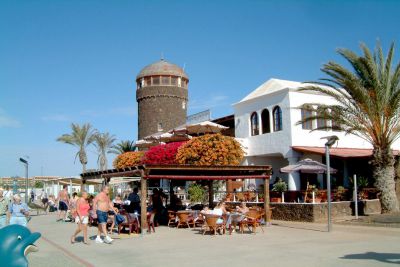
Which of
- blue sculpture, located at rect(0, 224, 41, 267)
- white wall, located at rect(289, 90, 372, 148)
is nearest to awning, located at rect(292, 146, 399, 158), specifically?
white wall, located at rect(289, 90, 372, 148)

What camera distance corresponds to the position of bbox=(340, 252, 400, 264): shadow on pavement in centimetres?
884

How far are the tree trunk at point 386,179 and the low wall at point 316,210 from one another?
1821 millimetres

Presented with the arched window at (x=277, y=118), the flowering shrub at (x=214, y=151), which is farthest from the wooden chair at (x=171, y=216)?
the arched window at (x=277, y=118)

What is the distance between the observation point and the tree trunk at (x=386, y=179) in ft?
57.8

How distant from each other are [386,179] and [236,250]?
964 cm

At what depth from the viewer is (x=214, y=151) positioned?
23781mm

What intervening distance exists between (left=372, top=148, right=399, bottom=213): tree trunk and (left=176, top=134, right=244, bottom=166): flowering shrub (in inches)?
314

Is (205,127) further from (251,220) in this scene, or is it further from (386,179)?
(251,220)

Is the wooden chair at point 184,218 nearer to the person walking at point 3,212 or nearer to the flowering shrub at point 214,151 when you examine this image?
the person walking at point 3,212

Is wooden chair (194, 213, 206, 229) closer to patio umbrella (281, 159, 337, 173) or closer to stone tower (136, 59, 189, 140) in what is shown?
patio umbrella (281, 159, 337, 173)

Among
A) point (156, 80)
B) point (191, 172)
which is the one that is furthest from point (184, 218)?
point (156, 80)

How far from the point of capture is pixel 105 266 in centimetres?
886

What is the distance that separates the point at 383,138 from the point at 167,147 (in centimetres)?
1345

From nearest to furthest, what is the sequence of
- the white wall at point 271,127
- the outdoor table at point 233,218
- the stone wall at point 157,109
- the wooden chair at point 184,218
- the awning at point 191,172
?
1. the outdoor table at point 233,218
2. the awning at point 191,172
3. the wooden chair at point 184,218
4. the white wall at point 271,127
5. the stone wall at point 157,109
